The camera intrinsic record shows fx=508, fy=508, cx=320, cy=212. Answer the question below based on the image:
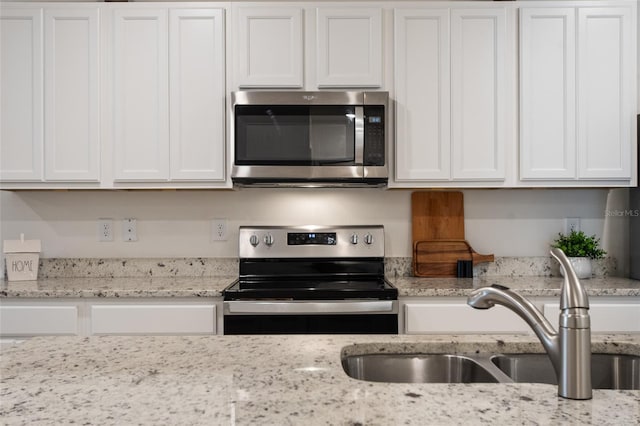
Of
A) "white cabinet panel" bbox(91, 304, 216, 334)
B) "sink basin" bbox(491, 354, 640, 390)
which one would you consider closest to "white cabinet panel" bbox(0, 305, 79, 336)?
"white cabinet panel" bbox(91, 304, 216, 334)

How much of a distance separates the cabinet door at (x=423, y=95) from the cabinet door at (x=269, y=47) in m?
0.53

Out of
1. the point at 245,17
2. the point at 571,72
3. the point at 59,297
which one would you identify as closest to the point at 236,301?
the point at 59,297

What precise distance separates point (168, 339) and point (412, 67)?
195cm

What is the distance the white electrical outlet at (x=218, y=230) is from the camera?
2.98 metres

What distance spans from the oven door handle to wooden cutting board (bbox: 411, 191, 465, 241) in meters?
0.74

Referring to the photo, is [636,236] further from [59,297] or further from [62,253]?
[62,253]

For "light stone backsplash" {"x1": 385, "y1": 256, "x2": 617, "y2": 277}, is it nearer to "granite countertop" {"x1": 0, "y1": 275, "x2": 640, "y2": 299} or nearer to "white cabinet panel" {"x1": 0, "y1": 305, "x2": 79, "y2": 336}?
"granite countertop" {"x1": 0, "y1": 275, "x2": 640, "y2": 299}

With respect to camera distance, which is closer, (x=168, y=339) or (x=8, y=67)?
(x=168, y=339)

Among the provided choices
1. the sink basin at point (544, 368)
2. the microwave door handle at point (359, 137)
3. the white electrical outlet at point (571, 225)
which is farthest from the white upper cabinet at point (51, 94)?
the white electrical outlet at point (571, 225)

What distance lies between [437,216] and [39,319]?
216 cm

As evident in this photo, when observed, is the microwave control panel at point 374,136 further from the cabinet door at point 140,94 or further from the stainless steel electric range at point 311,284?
the cabinet door at point 140,94

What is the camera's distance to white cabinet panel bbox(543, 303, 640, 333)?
246cm

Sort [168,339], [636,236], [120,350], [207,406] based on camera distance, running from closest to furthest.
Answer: [207,406]
[120,350]
[168,339]
[636,236]

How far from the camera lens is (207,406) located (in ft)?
2.77
